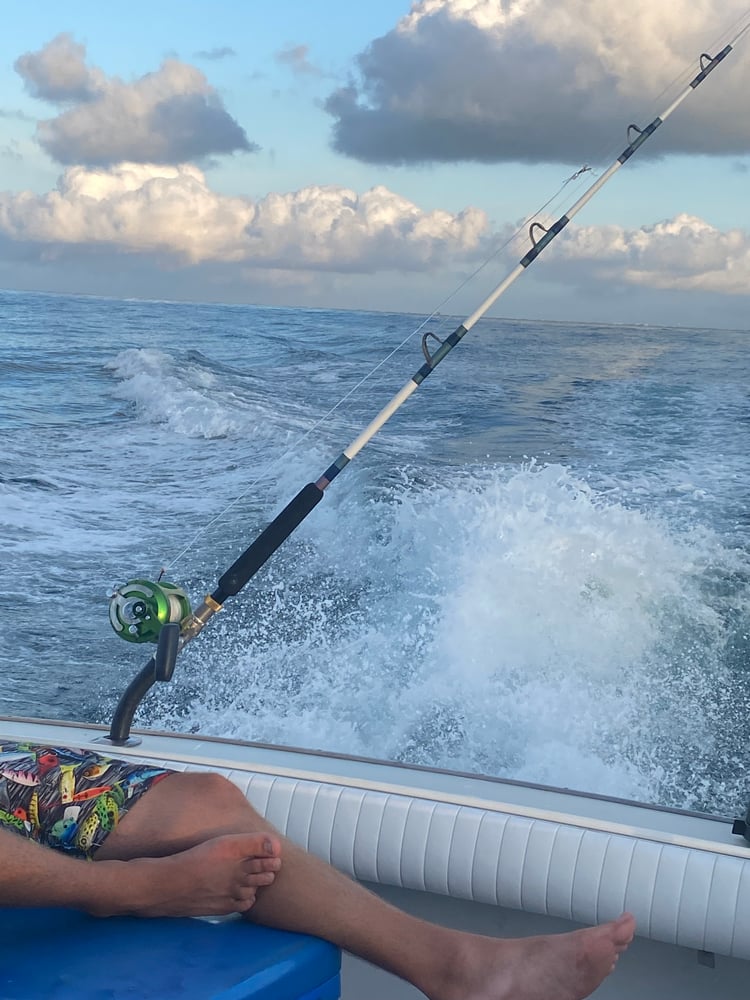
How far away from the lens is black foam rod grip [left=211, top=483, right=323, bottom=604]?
1.67 meters

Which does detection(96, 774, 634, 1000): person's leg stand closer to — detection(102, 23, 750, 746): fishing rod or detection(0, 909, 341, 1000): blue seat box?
detection(0, 909, 341, 1000): blue seat box

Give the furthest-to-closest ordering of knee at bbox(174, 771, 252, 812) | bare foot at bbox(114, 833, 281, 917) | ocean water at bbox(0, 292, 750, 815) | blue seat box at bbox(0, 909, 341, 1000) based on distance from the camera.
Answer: ocean water at bbox(0, 292, 750, 815) → knee at bbox(174, 771, 252, 812) → bare foot at bbox(114, 833, 281, 917) → blue seat box at bbox(0, 909, 341, 1000)

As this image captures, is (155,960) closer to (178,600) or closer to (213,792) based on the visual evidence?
(213,792)

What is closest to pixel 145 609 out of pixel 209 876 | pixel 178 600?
pixel 178 600

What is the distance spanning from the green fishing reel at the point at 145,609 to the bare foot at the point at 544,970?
27.0 inches

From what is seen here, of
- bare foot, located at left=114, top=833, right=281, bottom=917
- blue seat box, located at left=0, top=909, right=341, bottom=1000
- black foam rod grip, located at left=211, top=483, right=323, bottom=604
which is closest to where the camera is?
blue seat box, located at left=0, top=909, right=341, bottom=1000

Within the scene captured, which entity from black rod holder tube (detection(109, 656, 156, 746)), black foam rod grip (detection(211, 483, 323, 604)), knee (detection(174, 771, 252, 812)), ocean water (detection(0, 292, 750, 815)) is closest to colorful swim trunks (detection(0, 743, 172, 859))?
knee (detection(174, 771, 252, 812))

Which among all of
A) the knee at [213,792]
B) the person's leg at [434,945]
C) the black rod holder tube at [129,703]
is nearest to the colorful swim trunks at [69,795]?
the knee at [213,792]

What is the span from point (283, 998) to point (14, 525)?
4.74 meters

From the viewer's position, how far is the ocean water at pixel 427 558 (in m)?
3.04

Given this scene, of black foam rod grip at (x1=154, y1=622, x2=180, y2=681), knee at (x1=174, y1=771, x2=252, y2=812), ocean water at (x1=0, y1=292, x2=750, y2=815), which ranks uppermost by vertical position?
black foam rod grip at (x1=154, y1=622, x2=180, y2=681)

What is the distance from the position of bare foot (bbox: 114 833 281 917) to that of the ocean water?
4.39ft

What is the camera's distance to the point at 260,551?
5.53 feet

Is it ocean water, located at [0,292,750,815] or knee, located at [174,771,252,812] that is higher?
knee, located at [174,771,252,812]
